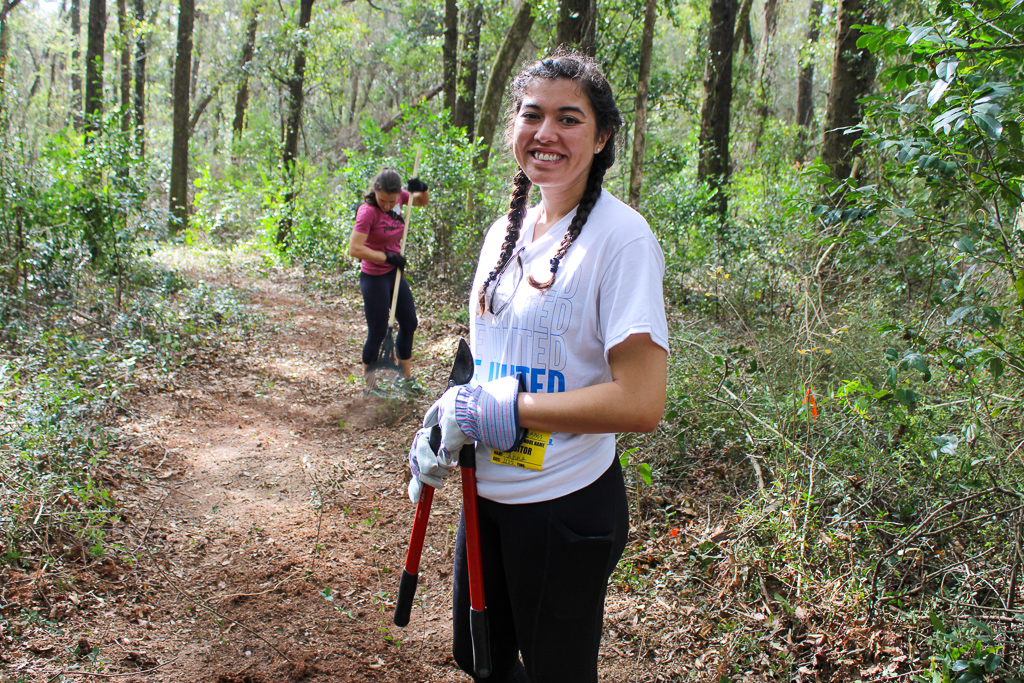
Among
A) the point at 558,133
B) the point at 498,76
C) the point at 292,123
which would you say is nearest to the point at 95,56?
the point at 292,123

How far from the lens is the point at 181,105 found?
1341 centimetres

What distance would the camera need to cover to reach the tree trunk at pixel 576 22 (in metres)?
6.93

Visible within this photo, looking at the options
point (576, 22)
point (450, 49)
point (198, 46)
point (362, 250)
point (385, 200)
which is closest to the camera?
point (362, 250)

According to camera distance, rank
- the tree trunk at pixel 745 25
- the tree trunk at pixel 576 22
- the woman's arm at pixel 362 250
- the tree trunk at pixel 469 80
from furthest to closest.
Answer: the tree trunk at pixel 745 25, the tree trunk at pixel 469 80, the tree trunk at pixel 576 22, the woman's arm at pixel 362 250

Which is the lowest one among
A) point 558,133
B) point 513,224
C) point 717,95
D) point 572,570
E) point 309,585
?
point 309,585

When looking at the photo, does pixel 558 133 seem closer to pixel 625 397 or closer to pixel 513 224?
pixel 513 224

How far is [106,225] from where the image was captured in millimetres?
6965

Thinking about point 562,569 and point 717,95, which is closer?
point 562,569

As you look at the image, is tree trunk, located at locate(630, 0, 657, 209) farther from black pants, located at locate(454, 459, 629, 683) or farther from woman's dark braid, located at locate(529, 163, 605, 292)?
black pants, located at locate(454, 459, 629, 683)

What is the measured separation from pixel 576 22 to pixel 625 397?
6451mm

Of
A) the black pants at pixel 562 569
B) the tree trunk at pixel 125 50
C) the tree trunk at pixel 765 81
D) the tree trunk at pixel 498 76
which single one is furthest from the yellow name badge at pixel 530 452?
the tree trunk at pixel 125 50

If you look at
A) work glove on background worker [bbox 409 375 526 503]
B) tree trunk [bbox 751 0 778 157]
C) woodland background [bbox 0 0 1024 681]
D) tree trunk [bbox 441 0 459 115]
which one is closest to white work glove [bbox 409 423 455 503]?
work glove on background worker [bbox 409 375 526 503]

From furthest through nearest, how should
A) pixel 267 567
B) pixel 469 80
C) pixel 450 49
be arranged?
pixel 469 80 < pixel 450 49 < pixel 267 567

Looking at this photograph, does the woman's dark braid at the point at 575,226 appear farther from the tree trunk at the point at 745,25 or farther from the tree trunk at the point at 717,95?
the tree trunk at the point at 745,25
